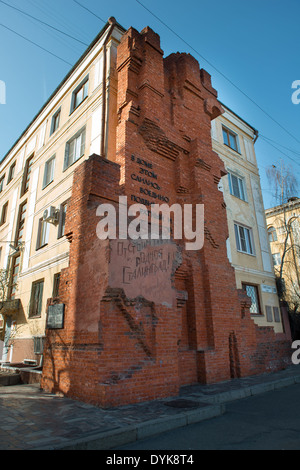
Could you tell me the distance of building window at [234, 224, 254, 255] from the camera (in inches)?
613

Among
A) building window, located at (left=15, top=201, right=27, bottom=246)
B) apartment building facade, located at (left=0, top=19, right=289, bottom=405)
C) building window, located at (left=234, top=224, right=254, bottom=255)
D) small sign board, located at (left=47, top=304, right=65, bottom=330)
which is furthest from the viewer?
building window, located at (left=15, top=201, right=27, bottom=246)

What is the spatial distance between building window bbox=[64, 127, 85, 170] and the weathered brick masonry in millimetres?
3665

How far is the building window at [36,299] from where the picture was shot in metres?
12.6

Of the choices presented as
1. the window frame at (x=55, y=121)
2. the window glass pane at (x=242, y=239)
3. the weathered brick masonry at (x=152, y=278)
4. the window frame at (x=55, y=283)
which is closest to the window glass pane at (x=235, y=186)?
the window glass pane at (x=242, y=239)

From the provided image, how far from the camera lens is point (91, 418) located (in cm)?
441

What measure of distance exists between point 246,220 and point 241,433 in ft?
43.7

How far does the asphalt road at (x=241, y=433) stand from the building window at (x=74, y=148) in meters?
9.79

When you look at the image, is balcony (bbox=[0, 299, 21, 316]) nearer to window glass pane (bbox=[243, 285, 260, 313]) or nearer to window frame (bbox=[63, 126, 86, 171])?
window frame (bbox=[63, 126, 86, 171])

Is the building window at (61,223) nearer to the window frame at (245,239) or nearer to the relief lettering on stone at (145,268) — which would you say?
the relief lettering on stone at (145,268)

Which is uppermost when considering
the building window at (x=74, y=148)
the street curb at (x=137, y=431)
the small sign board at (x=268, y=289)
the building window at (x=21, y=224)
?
the building window at (x=74, y=148)

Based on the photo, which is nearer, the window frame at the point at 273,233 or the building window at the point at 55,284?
the building window at the point at 55,284

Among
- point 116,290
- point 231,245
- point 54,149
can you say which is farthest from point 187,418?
point 54,149

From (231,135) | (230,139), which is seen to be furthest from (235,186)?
(231,135)

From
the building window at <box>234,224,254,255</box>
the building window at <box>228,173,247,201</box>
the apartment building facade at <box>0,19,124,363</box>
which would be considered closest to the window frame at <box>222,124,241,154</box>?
the building window at <box>228,173,247,201</box>
